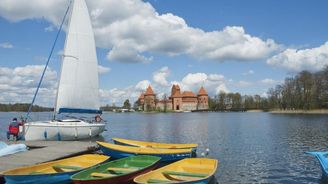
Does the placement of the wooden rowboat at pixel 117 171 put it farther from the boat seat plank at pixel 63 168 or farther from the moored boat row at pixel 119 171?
the boat seat plank at pixel 63 168

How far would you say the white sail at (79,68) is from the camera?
1304 inches

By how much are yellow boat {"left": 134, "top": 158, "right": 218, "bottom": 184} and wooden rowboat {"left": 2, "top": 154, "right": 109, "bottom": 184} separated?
3708 mm

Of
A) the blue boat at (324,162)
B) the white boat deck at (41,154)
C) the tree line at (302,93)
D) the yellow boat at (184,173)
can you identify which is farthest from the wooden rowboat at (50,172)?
the tree line at (302,93)

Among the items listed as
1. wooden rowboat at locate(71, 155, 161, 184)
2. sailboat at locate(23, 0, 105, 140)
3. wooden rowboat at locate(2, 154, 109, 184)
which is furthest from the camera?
sailboat at locate(23, 0, 105, 140)

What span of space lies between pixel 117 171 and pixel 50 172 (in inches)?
122

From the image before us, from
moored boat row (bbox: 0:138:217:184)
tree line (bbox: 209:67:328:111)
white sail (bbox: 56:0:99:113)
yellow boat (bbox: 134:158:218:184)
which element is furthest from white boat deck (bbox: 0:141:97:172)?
tree line (bbox: 209:67:328:111)

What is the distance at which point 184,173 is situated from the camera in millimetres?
15391

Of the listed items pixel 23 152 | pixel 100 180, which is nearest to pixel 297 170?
pixel 100 180

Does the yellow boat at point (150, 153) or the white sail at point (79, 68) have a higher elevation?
the white sail at point (79, 68)

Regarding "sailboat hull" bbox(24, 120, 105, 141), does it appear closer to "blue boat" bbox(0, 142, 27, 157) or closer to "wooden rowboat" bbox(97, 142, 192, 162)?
"blue boat" bbox(0, 142, 27, 157)

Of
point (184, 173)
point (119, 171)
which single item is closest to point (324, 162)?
point (184, 173)

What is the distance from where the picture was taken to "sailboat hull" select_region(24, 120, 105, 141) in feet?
99.3

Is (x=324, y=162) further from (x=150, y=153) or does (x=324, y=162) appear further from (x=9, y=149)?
(x=9, y=149)

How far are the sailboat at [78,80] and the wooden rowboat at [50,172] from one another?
14.7 meters
